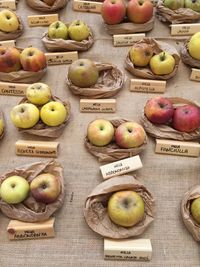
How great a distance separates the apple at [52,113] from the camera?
130cm

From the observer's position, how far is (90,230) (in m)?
1.10

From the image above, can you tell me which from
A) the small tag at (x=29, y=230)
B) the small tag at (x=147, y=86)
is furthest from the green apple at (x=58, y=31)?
the small tag at (x=29, y=230)

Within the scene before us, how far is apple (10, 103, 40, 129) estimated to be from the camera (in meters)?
1.28

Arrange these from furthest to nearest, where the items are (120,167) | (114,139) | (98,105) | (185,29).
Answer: (185,29), (98,105), (114,139), (120,167)

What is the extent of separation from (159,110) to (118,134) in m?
0.19

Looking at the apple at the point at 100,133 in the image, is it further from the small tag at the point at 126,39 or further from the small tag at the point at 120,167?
the small tag at the point at 126,39

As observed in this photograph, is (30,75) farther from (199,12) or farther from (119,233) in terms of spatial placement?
(199,12)

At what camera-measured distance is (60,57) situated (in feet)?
5.35

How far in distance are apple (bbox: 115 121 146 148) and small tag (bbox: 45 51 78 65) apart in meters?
0.55

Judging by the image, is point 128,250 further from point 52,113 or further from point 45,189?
point 52,113

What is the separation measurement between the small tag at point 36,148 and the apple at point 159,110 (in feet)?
1.23

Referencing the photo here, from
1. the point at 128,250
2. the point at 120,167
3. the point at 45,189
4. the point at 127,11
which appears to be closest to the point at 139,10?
the point at 127,11

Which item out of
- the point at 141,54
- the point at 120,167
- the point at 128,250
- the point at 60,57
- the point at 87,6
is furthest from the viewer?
the point at 87,6

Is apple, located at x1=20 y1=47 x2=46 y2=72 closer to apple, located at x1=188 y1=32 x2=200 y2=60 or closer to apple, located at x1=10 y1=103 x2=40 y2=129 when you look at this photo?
apple, located at x1=10 y1=103 x2=40 y2=129
